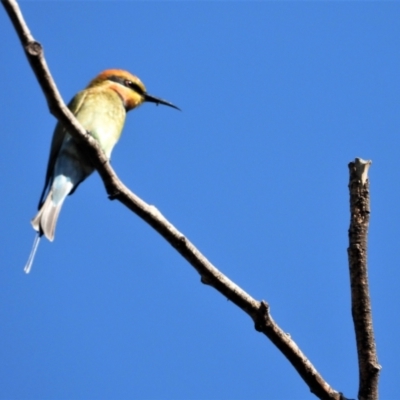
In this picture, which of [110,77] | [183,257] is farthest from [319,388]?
[110,77]

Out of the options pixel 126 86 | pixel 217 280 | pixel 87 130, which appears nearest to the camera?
pixel 217 280

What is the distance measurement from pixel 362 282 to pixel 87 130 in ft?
5.72

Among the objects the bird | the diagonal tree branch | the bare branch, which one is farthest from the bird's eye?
the bare branch

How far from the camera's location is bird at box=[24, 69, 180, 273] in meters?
3.15

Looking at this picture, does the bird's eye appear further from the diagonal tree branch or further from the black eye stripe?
the diagonal tree branch

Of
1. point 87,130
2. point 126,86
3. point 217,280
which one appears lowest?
point 217,280

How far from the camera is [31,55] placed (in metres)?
1.86

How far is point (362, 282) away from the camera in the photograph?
206 centimetres

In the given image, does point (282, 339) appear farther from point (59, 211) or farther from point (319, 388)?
point (59, 211)

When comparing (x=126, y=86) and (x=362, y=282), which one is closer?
(x=362, y=282)

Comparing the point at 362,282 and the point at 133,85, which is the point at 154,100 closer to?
the point at 133,85

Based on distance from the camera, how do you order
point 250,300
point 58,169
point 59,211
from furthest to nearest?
point 58,169 < point 59,211 < point 250,300

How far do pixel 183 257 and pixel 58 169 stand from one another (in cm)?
154

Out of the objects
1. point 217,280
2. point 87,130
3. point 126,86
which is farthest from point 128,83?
point 217,280
